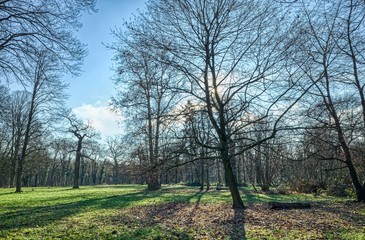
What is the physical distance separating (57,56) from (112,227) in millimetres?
6027

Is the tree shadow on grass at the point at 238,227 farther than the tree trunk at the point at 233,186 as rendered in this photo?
No

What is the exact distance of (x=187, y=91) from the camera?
44.8ft

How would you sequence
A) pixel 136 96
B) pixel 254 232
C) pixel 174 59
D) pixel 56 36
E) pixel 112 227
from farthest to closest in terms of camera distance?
1. pixel 174 59
2. pixel 136 96
3. pixel 56 36
4. pixel 112 227
5. pixel 254 232

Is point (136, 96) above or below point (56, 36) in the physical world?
below

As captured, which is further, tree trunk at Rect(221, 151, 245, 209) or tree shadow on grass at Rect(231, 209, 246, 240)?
tree trunk at Rect(221, 151, 245, 209)

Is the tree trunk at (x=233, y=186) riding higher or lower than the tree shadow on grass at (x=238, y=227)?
higher

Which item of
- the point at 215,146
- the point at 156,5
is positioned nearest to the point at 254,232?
the point at 215,146

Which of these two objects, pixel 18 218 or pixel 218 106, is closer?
pixel 18 218

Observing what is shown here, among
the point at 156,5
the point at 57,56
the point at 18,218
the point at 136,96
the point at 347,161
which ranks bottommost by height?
the point at 18,218

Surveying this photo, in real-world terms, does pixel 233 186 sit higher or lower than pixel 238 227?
higher

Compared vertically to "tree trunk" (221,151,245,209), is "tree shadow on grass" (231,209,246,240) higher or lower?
lower

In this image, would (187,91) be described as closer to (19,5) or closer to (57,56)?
(57,56)

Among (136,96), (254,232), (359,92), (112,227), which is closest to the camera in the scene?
(254,232)

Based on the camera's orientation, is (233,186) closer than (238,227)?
No
